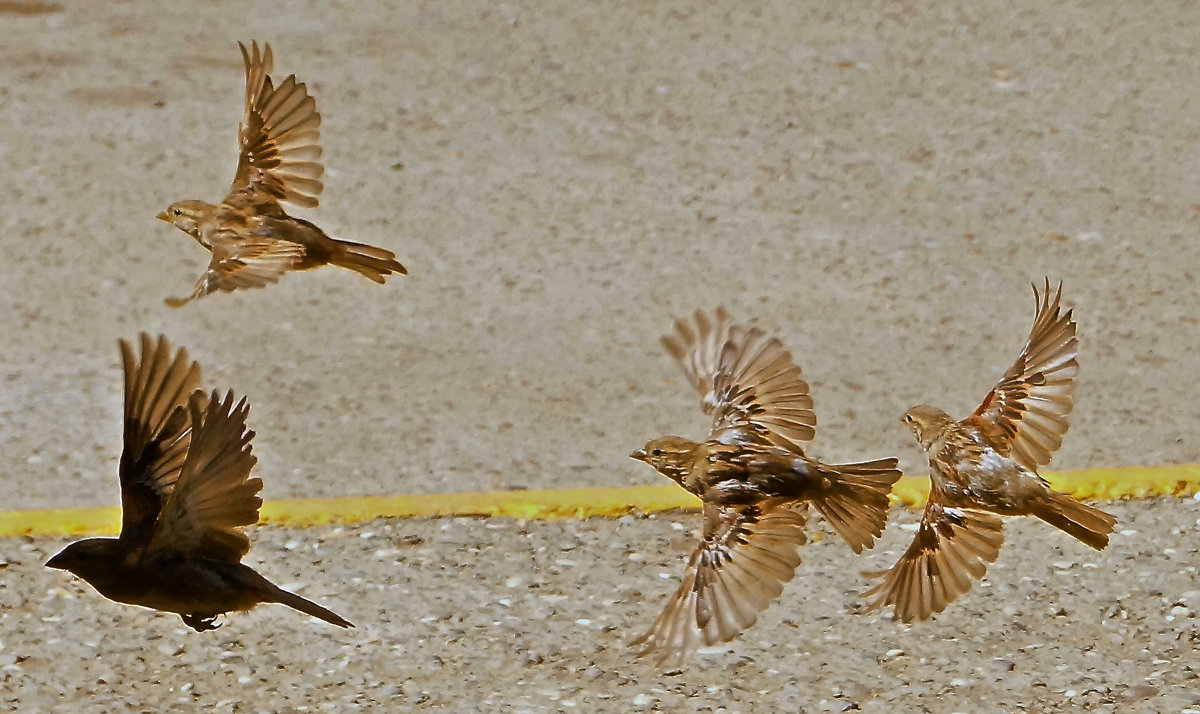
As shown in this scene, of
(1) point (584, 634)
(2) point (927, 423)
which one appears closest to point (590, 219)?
(1) point (584, 634)

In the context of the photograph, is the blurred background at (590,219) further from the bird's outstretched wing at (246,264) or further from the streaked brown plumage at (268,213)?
the bird's outstretched wing at (246,264)

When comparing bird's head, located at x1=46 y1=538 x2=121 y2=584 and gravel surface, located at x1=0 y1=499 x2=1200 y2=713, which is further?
gravel surface, located at x1=0 y1=499 x2=1200 y2=713

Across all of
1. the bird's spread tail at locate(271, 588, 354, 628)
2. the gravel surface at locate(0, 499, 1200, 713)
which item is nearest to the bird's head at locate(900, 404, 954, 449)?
the gravel surface at locate(0, 499, 1200, 713)

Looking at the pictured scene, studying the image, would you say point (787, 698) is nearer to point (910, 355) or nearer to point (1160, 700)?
point (1160, 700)

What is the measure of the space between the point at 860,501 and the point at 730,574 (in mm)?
501

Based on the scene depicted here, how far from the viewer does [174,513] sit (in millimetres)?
4969

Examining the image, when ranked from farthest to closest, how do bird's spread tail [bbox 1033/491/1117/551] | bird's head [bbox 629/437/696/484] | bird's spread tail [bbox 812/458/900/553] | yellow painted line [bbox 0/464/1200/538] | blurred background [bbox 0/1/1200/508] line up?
blurred background [bbox 0/1/1200/508] < yellow painted line [bbox 0/464/1200/538] < bird's head [bbox 629/437/696/484] < bird's spread tail [bbox 812/458/900/553] < bird's spread tail [bbox 1033/491/1117/551]

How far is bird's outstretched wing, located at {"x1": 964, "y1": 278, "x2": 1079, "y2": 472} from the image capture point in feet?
18.6

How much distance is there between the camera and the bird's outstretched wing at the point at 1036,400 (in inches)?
223

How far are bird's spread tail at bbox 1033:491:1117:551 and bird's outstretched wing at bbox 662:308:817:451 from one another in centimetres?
69

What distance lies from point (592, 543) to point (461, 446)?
0.99 m

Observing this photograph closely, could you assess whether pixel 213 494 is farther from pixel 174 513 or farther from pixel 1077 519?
pixel 1077 519

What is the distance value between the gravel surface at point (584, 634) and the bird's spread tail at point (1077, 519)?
0.97 meters

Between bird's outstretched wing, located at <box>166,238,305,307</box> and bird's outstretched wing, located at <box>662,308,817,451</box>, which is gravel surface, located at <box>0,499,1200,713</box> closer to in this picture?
bird's outstretched wing, located at <box>662,308,817,451</box>
